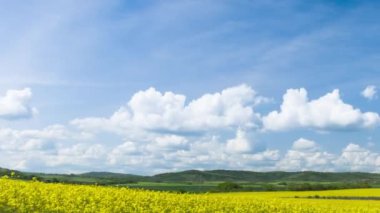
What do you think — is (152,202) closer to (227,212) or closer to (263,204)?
(227,212)

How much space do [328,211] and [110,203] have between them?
17512mm

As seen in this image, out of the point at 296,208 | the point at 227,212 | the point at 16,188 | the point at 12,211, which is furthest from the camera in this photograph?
the point at 296,208

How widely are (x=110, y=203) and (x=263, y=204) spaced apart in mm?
13000

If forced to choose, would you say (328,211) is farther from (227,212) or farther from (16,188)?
(16,188)

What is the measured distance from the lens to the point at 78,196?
2636 cm

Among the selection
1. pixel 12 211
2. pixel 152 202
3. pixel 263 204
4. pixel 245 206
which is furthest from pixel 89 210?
pixel 263 204

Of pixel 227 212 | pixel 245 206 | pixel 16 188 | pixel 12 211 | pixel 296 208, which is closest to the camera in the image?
pixel 12 211

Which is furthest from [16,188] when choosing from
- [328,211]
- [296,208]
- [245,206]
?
[328,211]

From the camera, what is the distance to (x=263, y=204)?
35750 mm

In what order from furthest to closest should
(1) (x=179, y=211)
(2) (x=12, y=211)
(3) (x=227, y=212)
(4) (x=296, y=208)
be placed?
(4) (x=296, y=208), (3) (x=227, y=212), (1) (x=179, y=211), (2) (x=12, y=211)

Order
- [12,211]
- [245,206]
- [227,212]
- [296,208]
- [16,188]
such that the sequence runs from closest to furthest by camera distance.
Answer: [12,211] → [16,188] → [227,212] → [245,206] → [296,208]

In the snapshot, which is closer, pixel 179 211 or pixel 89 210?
pixel 89 210

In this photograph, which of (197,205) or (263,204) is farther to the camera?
(263,204)

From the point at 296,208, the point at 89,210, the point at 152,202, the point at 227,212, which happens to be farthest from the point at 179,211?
the point at 296,208
